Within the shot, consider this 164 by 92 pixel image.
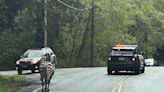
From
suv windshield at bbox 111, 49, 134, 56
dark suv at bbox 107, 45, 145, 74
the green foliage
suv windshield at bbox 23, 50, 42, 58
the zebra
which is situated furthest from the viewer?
the green foliage

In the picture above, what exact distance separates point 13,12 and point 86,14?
142 ft

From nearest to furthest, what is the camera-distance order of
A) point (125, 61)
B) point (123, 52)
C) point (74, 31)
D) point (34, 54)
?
point (125, 61), point (123, 52), point (34, 54), point (74, 31)

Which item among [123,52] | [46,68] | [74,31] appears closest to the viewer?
[46,68]

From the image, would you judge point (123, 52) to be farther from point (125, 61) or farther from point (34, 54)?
point (34, 54)

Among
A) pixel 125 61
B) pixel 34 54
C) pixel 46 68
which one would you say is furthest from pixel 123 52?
pixel 46 68

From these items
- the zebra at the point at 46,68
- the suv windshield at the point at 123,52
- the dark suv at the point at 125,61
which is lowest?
the dark suv at the point at 125,61

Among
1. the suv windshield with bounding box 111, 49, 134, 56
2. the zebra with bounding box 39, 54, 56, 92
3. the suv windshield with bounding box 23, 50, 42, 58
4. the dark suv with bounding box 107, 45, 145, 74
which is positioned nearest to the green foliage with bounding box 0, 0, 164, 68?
the suv windshield with bounding box 23, 50, 42, 58

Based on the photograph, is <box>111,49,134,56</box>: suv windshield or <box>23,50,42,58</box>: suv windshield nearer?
<box>111,49,134,56</box>: suv windshield

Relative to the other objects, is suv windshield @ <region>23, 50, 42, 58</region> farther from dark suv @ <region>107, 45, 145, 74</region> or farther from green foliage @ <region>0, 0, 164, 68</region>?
green foliage @ <region>0, 0, 164, 68</region>

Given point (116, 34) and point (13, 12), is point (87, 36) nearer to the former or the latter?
point (116, 34)

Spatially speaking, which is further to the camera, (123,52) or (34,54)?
(34,54)

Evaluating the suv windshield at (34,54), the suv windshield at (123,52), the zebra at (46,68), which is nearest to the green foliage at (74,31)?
the suv windshield at (34,54)

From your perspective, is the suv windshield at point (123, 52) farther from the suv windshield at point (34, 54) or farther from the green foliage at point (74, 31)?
the green foliage at point (74, 31)

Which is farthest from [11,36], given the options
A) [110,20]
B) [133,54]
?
[133,54]
